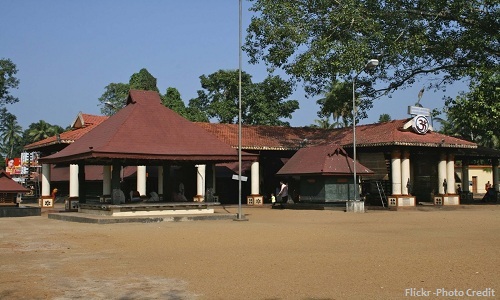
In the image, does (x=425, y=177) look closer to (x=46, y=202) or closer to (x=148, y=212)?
(x=148, y=212)

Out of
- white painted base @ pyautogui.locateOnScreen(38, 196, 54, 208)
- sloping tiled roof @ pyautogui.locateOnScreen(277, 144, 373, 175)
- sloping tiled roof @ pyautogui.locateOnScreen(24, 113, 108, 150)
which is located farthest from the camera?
white painted base @ pyautogui.locateOnScreen(38, 196, 54, 208)

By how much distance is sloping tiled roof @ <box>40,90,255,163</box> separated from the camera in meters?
19.8

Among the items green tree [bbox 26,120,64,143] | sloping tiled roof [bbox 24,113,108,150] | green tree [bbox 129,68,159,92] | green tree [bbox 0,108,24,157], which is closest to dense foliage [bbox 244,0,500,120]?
sloping tiled roof [bbox 24,113,108,150]

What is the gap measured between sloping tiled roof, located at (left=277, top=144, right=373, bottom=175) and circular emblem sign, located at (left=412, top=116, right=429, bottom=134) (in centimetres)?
437

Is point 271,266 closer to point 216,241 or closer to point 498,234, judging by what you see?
point 216,241

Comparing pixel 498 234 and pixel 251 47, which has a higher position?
pixel 251 47

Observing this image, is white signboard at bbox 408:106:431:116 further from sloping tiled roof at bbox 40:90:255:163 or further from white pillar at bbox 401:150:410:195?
sloping tiled roof at bbox 40:90:255:163

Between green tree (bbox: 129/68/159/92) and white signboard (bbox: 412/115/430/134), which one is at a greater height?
green tree (bbox: 129/68/159/92)

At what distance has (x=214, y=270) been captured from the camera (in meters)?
8.85

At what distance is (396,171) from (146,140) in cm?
A: 1468

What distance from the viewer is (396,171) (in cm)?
3009

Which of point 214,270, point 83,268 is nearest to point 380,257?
point 214,270

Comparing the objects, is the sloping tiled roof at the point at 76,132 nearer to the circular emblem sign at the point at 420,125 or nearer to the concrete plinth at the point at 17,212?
the concrete plinth at the point at 17,212

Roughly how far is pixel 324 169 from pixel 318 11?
7.97 meters
